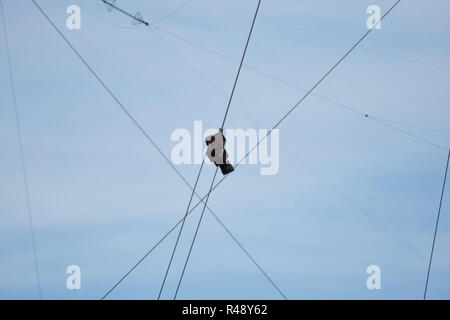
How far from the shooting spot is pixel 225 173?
55.3 ft

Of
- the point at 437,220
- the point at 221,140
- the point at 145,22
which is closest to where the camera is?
the point at 437,220
